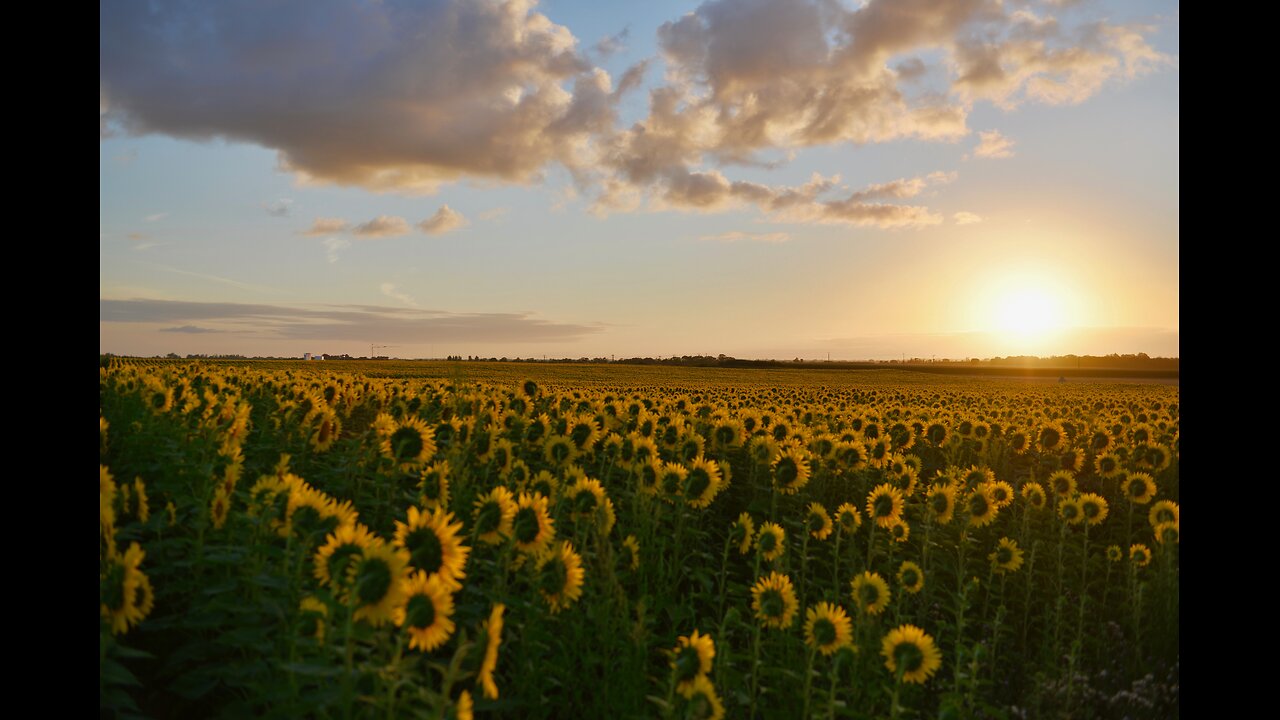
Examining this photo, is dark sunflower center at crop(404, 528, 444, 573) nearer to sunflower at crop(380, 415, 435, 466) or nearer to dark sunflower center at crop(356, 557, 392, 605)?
dark sunflower center at crop(356, 557, 392, 605)

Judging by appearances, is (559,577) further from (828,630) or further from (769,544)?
(769,544)

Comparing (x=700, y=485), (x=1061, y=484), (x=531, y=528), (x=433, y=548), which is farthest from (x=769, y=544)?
(x=1061, y=484)

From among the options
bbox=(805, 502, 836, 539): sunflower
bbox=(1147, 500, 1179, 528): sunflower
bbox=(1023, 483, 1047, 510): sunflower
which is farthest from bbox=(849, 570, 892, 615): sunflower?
bbox=(1147, 500, 1179, 528): sunflower

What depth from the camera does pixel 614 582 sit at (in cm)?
480

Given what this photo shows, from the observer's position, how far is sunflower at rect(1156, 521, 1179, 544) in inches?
305

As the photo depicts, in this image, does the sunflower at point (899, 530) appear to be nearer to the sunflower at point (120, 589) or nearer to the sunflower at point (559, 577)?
the sunflower at point (559, 577)

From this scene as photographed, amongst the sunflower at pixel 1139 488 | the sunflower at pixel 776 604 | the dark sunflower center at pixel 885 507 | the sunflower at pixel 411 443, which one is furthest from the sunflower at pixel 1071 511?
the sunflower at pixel 411 443

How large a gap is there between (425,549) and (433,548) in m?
0.04

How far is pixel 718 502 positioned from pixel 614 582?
5045 millimetres

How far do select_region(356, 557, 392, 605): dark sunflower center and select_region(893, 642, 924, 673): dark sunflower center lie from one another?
10.7 ft

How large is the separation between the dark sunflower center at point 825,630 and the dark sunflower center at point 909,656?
0.39m
